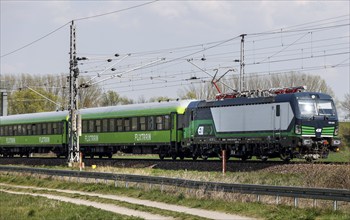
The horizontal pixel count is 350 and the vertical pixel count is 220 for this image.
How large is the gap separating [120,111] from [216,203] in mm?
25493

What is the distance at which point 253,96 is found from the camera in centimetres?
3412

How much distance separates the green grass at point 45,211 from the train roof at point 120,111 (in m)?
18.0

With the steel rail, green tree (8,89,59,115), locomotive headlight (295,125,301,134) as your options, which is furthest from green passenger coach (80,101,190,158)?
green tree (8,89,59,115)

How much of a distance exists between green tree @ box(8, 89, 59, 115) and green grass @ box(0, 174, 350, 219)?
59934mm

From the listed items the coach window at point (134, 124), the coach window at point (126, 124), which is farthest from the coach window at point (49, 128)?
the coach window at point (134, 124)

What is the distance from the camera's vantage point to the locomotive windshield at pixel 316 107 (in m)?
31.3

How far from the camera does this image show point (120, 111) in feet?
147

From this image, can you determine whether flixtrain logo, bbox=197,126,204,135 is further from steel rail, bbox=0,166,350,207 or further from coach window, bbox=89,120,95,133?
coach window, bbox=89,120,95,133

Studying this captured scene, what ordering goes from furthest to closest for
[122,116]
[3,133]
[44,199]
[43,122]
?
[3,133] < [43,122] < [122,116] < [44,199]

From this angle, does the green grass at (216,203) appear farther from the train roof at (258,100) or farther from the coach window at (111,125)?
the coach window at (111,125)

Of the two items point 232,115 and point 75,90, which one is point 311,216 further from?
point 75,90

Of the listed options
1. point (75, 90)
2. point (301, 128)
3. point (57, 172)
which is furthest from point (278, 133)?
point (75, 90)

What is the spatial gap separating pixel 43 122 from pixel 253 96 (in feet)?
84.9

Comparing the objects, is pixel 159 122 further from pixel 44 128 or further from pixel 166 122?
pixel 44 128
